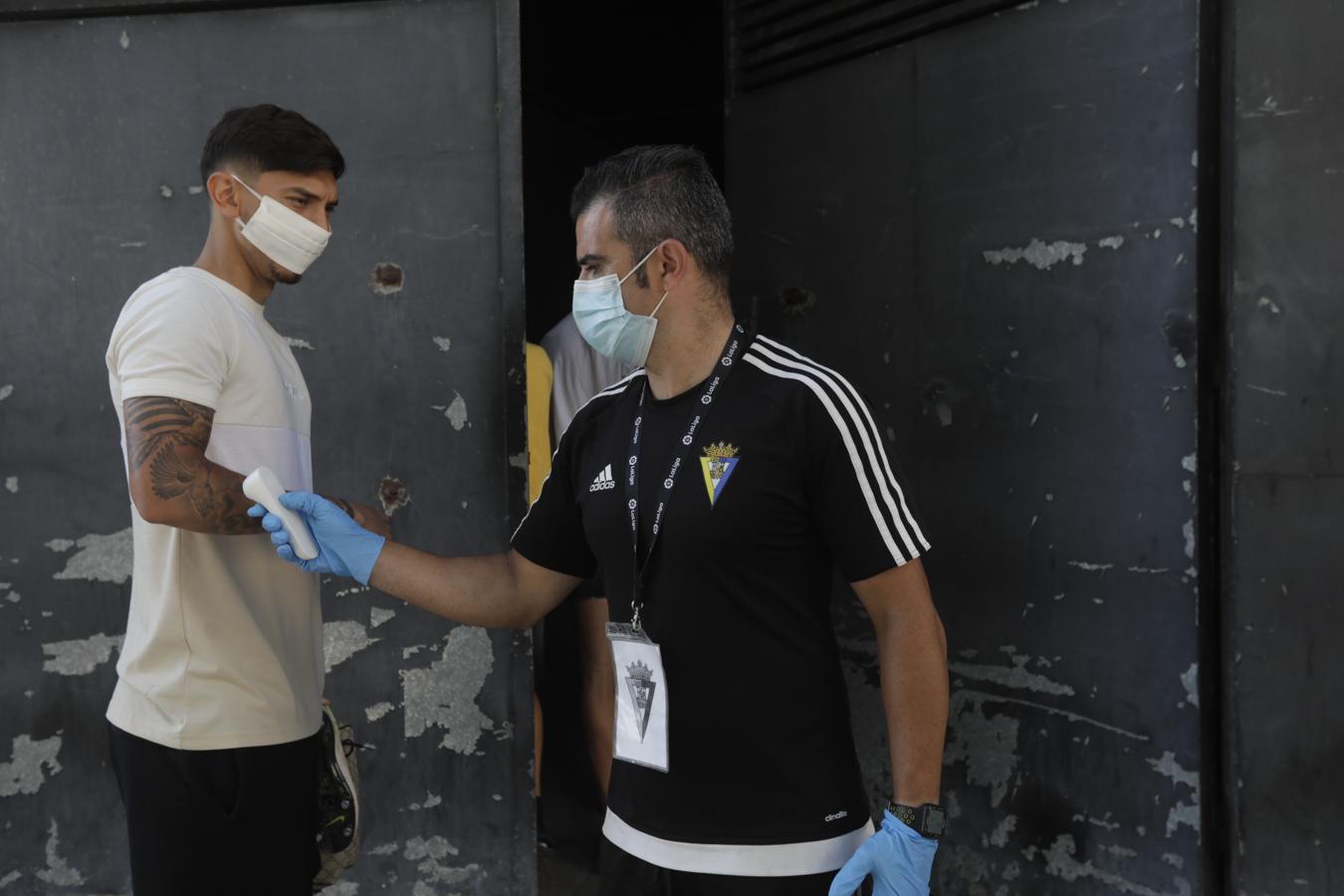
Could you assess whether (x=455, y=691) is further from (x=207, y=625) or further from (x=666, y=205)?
(x=666, y=205)

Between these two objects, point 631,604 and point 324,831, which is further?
point 324,831

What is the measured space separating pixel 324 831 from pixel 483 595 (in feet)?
1.73

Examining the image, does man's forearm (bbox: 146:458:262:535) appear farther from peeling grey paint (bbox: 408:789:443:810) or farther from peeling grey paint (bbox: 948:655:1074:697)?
peeling grey paint (bbox: 948:655:1074:697)

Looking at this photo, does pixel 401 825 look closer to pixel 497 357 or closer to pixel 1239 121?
pixel 497 357

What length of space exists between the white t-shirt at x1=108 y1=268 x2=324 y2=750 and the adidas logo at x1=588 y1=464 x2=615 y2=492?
59 cm

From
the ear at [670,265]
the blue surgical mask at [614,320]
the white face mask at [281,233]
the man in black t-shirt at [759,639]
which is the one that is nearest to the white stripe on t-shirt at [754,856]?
the man in black t-shirt at [759,639]

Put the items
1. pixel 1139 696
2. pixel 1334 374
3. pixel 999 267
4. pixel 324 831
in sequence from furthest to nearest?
1. pixel 999 267
2. pixel 1139 696
3. pixel 1334 374
4. pixel 324 831

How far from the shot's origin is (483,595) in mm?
2271

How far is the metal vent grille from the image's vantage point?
340 cm

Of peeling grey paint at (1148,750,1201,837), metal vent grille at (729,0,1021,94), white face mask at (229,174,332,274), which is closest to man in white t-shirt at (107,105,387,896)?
white face mask at (229,174,332,274)

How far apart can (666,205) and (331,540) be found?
858 millimetres

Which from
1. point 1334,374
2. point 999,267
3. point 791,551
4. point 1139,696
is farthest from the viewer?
point 999,267

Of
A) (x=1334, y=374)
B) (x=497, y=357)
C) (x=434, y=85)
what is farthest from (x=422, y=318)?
(x=1334, y=374)

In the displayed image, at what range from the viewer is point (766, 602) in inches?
73.0
